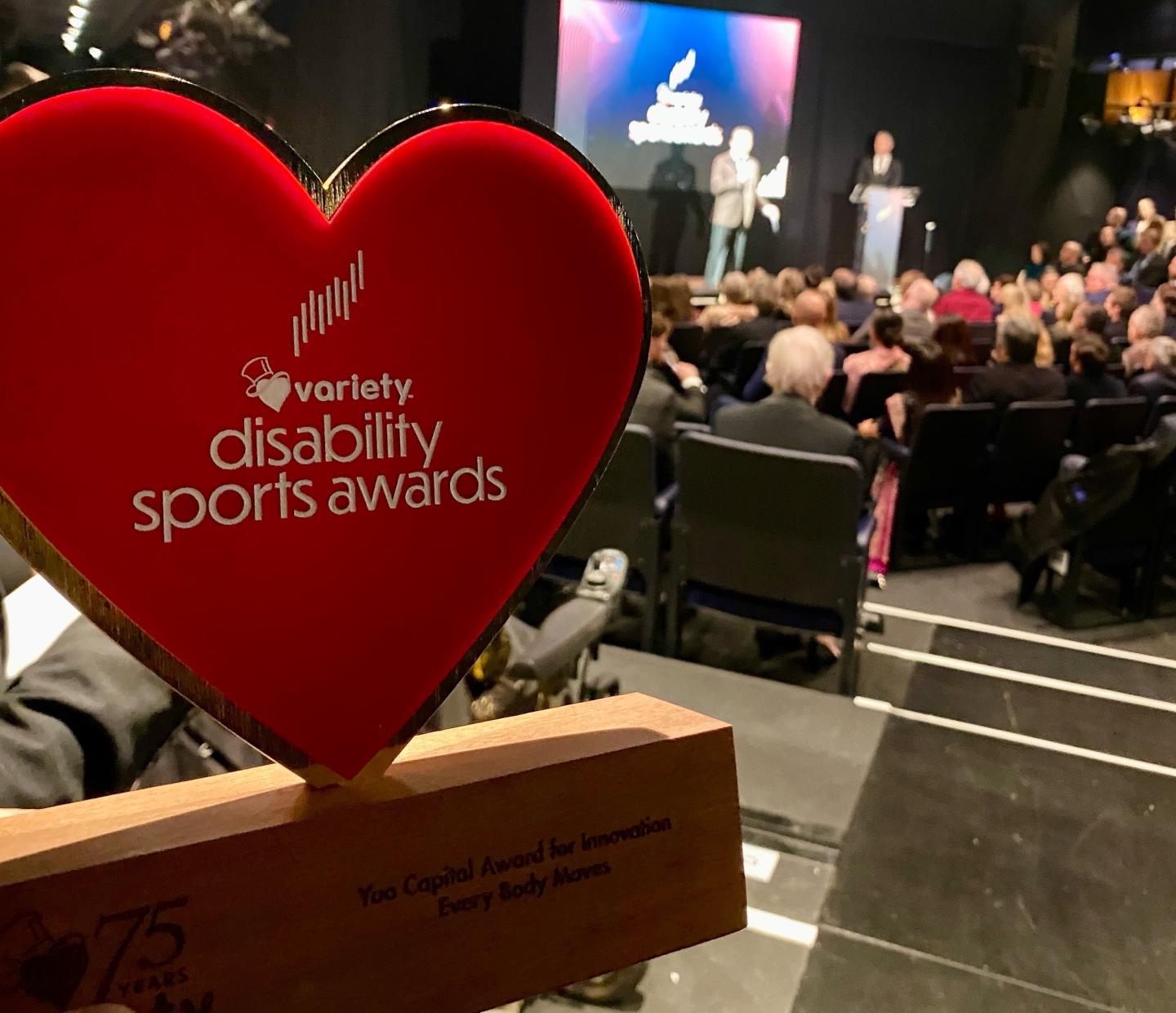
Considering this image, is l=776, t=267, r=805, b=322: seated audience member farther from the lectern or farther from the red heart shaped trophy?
the lectern

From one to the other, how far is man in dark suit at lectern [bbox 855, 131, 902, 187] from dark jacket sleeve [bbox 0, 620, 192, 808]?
1073cm

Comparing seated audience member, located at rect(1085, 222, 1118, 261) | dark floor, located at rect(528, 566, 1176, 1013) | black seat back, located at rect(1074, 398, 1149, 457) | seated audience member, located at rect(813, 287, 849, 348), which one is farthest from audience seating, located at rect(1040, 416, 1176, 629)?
seated audience member, located at rect(1085, 222, 1118, 261)

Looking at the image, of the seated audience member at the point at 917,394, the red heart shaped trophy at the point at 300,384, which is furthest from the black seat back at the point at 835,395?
the red heart shaped trophy at the point at 300,384

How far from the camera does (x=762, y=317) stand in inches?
209

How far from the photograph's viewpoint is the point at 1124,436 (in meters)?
3.89

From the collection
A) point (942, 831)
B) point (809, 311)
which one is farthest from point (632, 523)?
point (809, 311)

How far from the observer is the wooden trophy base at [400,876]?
19.9 inches

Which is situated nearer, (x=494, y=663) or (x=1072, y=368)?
(x=494, y=663)

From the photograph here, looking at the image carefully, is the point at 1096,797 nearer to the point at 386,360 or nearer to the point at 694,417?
the point at 694,417

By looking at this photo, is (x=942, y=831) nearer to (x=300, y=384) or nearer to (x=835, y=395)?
(x=300, y=384)

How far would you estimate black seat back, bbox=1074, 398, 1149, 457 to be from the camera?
12.4 ft

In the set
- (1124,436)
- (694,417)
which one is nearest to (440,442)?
(694,417)

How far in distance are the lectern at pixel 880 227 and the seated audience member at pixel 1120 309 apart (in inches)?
177

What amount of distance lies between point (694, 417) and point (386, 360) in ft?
9.38
